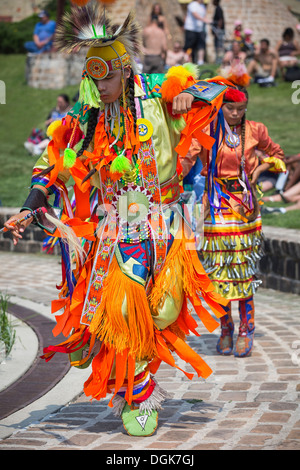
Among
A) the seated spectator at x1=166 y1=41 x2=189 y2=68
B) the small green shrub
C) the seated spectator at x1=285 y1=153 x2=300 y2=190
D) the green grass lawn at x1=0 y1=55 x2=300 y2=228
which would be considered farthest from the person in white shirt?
the small green shrub

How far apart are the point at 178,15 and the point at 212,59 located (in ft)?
19.4

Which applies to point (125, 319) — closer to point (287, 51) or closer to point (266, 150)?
point (266, 150)

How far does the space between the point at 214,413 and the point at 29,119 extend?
1643cm

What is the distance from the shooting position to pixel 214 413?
5.07 meters

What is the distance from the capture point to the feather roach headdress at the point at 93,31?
466 cm

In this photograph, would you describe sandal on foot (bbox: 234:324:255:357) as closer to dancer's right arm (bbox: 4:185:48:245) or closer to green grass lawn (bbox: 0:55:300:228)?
dancer's right arm (bbox: 4:185:48:245)

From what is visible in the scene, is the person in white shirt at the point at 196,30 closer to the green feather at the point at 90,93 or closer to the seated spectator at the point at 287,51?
the seated spectator at the point at 287,51

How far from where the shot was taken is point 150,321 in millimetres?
4629

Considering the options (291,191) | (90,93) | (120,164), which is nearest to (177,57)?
(291,191)

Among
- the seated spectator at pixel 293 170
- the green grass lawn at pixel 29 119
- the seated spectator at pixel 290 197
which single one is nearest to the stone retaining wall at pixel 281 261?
the green grass lawn at pixel 29 119

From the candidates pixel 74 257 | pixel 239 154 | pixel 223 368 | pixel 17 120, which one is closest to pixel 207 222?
pixel 239 154

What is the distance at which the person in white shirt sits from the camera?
2084 cm

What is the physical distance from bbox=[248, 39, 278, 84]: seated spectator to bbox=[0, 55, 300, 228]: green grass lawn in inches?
9.9

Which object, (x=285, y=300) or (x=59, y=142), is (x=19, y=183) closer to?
(x=285, y=300)
